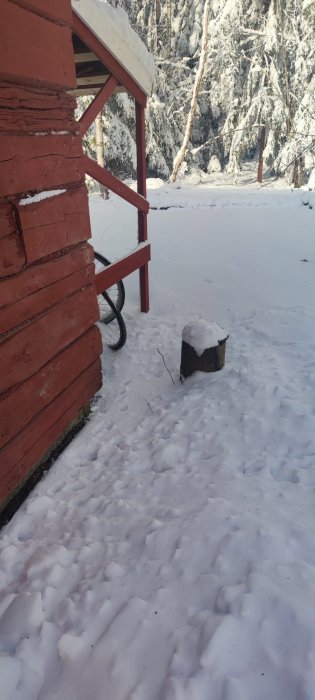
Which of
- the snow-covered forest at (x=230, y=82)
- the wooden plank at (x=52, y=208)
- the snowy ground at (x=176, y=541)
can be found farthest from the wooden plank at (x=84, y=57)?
the snow-covered forest at (x=230, y=82)

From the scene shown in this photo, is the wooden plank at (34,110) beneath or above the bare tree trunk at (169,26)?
beneath

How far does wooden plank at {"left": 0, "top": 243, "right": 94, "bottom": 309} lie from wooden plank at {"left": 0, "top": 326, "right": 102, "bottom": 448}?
0.53 metres

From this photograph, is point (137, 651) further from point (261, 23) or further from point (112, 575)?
point (261, 23)

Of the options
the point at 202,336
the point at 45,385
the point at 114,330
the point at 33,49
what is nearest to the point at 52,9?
the point at 33,49

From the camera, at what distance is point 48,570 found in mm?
2188

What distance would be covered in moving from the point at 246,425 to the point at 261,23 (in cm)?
1926

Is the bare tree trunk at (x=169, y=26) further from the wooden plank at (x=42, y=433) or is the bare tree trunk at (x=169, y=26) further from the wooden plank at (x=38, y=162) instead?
the wooden plank at (x=42, y=433)

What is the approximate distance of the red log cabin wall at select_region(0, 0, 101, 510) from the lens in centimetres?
229

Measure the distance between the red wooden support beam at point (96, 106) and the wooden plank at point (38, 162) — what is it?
1.58ft

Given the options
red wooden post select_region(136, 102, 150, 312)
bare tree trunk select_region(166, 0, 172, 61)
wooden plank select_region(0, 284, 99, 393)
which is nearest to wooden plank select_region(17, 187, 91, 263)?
wooden plank select_region(0, 284, 99, 393)

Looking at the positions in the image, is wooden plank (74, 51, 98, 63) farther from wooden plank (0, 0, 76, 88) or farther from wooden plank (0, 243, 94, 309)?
wooden plank (0, 243, 94, 309)

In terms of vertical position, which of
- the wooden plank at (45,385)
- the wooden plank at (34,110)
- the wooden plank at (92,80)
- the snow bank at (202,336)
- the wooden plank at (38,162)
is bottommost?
the snow bank at (202,336)

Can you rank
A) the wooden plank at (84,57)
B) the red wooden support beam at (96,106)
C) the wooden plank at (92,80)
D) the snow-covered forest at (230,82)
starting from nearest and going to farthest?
1. the red wooden support beam at (96,106)
2. the wooden plank at (84,57)
3. the wooden plank at (92,80)
4. the snow-covered forest at (230,82)

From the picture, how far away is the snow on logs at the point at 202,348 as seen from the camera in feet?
12.6
